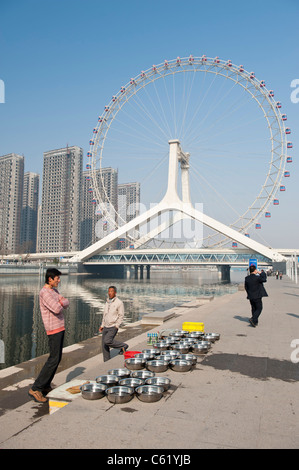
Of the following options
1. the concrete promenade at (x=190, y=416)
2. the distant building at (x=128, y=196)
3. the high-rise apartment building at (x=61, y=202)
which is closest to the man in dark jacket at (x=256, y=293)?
the concrete promenade at (x=190, y=416)

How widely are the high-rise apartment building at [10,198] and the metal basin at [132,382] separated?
474ft

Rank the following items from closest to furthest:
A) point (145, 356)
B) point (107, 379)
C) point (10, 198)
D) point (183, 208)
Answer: point (107, 379)
point (145, 356)
point (183, 208)
point (10, 198)

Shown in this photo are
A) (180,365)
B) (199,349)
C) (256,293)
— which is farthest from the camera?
(256,293)

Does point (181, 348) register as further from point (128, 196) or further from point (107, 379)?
point (128, 196)

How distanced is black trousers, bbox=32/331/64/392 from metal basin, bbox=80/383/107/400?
2.08ft

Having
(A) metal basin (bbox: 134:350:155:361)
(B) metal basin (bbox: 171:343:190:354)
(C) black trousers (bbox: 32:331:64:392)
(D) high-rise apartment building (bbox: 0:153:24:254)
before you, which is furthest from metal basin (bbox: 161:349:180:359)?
(D) high-rise apartment building (bbox: 0:153:24:254)

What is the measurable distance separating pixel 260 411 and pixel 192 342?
10.5 ft

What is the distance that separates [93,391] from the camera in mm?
4355

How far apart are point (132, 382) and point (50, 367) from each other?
1.17 metres

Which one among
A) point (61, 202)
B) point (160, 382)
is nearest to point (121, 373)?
point (160, 382)

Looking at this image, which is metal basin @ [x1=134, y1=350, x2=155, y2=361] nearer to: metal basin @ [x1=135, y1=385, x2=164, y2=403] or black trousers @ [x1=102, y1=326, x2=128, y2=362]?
black trousers @ [x1=102, y1=326, x2=128, y2=362]

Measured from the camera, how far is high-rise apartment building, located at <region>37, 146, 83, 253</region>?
14138 centimetres

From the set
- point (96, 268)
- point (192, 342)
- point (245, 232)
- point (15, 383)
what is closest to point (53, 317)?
point (15, 383)

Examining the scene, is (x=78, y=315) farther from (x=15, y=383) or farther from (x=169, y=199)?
(x=169, y=199)
